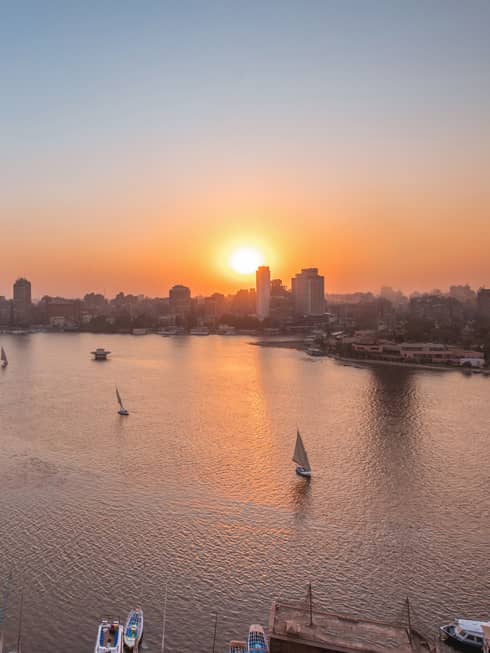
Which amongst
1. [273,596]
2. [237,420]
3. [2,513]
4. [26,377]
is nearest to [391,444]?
[237,420]

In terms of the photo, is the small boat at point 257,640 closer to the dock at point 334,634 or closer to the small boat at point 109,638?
the dock at point 334,634

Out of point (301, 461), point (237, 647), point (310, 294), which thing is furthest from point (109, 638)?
point (310, 294)

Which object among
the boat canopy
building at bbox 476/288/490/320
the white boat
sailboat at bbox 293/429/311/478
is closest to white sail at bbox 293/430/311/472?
sailboat at bbox 293/429/311/478

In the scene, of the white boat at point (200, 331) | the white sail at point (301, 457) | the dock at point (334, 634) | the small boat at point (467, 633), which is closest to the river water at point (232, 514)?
the white sail at point (301, 457)

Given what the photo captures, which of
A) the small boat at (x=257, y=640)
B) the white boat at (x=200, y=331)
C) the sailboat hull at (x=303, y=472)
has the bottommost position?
the small boat at (x=257, y=640)

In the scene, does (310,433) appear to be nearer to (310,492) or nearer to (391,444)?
(391,444)

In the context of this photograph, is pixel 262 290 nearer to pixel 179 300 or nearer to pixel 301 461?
pixel 179 300
